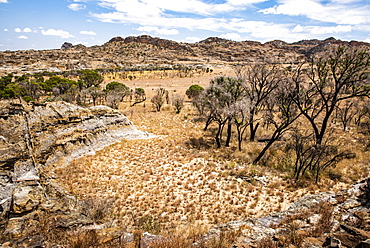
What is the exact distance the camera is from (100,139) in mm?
15664

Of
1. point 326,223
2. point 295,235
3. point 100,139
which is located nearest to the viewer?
point 295,235

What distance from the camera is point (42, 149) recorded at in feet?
38.8

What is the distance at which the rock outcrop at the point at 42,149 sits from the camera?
579 cm

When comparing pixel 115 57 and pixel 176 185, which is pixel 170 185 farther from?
pixel 115 57

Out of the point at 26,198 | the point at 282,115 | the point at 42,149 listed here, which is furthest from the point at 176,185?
the point at 282,115

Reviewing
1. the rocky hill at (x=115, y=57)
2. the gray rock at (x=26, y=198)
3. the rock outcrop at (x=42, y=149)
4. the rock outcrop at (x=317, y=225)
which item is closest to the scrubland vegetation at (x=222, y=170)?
the rock outcrop at (x=317, y=225)

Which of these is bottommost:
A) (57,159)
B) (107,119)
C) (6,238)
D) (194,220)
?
(194,220)

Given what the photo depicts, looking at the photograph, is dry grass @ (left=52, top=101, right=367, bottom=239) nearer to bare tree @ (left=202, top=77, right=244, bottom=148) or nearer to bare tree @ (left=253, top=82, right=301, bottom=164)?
bare tree @ (left=253, top=82, right=301, bottom=164)

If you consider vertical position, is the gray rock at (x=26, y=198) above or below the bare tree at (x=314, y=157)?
above

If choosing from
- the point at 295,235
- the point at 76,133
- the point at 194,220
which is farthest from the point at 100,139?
the point at 295,235

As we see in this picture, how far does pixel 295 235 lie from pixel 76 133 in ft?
46.3

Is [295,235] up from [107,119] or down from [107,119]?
down

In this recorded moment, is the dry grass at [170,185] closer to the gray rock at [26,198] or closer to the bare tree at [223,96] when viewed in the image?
the bare tree at [223,96]

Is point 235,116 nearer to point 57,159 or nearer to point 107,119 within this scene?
point 107,119
